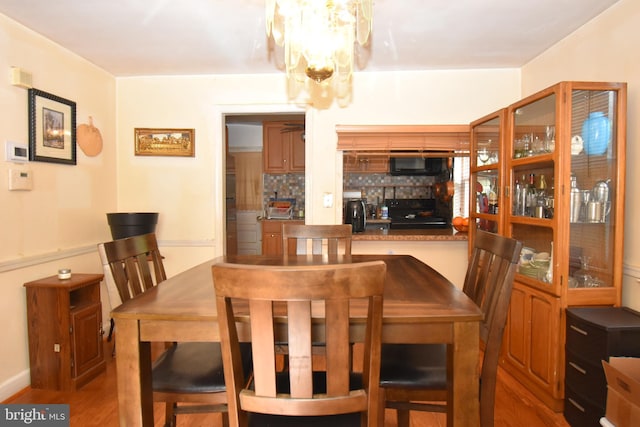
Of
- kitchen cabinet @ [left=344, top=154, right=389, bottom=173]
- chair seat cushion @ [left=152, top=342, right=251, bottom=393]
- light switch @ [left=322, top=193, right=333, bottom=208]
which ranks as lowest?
chair seat cushion @ [left=152, top=342, right=251, bottom=393]

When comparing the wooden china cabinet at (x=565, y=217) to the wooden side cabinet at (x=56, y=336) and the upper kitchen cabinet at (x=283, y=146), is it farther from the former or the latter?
the upper kitchen cabinet at (x=283, y=146)

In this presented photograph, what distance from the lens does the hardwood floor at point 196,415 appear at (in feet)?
6.26

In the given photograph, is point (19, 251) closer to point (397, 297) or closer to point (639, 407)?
point (397, 297)

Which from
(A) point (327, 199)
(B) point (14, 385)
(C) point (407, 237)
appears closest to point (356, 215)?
(A) point (327, 199)

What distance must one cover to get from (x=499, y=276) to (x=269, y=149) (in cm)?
406

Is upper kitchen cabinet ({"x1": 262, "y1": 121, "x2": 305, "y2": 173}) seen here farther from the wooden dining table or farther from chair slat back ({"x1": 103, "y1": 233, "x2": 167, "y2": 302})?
the wooden dining table

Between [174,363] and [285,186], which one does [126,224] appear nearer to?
[174,363]

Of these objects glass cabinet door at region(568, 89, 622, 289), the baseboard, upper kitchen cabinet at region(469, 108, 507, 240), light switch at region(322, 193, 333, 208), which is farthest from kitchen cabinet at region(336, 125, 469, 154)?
the baseboard

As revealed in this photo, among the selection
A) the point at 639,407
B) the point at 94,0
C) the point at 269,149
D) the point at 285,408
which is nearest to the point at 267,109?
the point at 94,0

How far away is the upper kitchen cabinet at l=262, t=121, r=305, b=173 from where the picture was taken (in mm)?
4980

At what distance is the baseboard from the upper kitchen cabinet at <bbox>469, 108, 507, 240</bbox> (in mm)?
3241

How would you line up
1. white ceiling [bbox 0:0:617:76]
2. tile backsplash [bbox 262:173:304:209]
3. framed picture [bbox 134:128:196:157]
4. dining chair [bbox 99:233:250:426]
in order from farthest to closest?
tile backsplash [bbox 262:173:304:209] → framed picture [bbox 134:128:196:157] → white ceiling [bbox 0:0:617:76] → dining chair [bbox 99:233:250:426]

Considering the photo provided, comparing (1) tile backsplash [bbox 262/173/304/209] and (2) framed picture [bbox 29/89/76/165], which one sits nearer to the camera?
(2) framed picture [bbox 29/89/76/165]

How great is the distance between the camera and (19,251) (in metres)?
2.23
